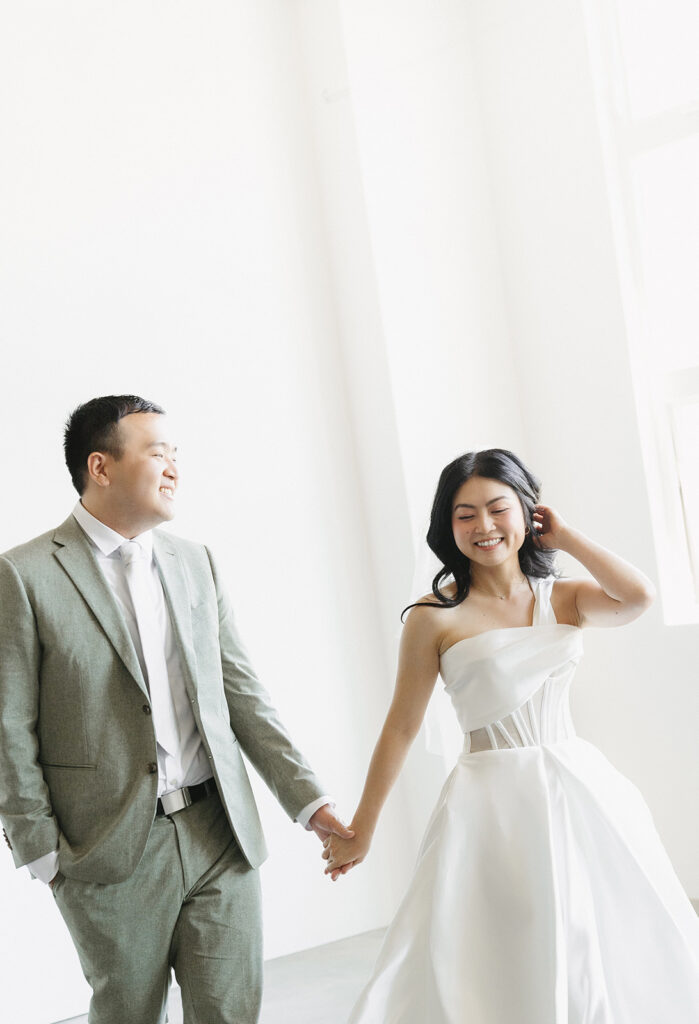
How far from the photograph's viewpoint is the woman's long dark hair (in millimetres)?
2537

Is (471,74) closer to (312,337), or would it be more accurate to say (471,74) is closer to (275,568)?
(312,337)

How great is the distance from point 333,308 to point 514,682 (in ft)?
8.84

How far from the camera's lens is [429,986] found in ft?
7.36

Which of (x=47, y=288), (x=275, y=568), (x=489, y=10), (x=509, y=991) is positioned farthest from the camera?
(x=489, y=10)

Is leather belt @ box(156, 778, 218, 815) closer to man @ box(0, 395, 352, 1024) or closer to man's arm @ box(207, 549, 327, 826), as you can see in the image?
man @ box(0, 395, 352, 1024)

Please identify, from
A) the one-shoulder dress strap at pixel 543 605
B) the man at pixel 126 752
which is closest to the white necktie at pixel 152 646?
the man at pixel 126 752

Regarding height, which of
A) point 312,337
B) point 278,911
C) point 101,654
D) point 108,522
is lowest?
point 278,911

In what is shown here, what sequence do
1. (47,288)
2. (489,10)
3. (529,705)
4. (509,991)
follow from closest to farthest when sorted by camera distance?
(509,991), (529,705), (47,288), (489,10)

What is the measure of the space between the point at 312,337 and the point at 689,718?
2169 mm

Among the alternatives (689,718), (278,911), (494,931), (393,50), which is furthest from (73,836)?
(393,50)

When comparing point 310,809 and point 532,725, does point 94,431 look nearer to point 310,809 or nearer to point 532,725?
point 310,809

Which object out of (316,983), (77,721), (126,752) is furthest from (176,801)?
(316,983)

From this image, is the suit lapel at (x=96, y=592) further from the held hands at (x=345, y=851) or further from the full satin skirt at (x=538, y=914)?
the full satin skirt at (x=538, y=914)

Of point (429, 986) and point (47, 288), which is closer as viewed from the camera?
point (429, 986)
